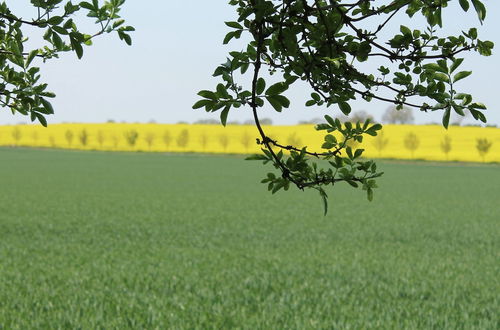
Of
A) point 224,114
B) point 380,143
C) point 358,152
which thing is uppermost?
point 380,143

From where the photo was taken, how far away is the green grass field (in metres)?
9.38

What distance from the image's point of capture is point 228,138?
410 feet

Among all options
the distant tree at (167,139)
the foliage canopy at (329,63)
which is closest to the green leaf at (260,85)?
the foliage canopy at (329,63)

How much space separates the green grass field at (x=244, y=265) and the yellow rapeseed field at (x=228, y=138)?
7489 centimetres

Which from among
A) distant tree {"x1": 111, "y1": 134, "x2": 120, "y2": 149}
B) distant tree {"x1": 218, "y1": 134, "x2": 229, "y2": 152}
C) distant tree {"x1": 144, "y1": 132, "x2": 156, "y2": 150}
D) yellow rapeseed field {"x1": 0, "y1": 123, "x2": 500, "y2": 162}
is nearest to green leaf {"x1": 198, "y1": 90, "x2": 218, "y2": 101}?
yellow rapeseed field {"x1": 0, "y1": 123, "x2": 500, "y2": 162}

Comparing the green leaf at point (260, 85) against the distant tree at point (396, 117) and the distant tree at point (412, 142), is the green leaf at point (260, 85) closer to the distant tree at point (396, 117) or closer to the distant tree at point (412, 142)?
the distant tree at point (412, 142)

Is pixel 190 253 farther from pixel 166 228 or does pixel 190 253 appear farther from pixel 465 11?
pixel 465 11

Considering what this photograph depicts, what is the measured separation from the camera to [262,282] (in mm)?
11602

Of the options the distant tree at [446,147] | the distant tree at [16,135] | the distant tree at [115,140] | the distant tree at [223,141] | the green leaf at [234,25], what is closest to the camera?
the green leaf at [234,25]

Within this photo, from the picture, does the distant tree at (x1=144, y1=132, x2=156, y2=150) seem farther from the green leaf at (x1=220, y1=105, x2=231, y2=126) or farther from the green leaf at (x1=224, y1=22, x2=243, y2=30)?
the green leaf at (x1=220, y1=105, x2=231, y2=126)

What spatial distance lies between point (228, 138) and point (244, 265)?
367 ft

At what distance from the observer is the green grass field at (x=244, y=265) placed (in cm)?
938

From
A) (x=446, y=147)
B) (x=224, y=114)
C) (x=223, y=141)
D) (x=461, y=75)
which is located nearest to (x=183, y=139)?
(x=223, y=141)

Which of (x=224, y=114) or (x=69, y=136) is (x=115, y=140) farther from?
(x=224, y=114)
